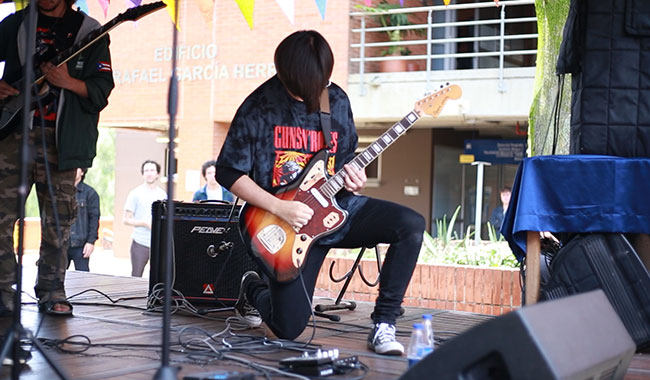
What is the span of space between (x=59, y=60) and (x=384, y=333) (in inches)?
85.0

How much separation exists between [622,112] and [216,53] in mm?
12724

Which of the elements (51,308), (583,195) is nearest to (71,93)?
(51,308)

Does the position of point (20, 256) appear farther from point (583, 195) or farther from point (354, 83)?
point (354, 83)

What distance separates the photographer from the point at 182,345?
3.55 metres

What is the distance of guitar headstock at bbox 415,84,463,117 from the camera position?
4.18 metres

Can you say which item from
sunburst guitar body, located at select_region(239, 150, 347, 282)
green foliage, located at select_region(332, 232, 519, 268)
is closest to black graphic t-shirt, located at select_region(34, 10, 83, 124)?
sunburst guitar body, located at select_region(239, 150, 347, 282)

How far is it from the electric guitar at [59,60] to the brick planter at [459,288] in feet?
14.8

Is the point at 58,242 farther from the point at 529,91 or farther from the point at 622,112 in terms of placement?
the point at 529,91

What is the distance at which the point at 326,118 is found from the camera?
3869mm

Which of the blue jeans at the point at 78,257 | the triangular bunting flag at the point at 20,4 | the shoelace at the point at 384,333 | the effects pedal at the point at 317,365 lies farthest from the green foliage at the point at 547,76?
the blue jeans at the point at 78,257

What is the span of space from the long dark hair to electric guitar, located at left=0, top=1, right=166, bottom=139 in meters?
0.75

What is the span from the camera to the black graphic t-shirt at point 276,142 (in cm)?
381

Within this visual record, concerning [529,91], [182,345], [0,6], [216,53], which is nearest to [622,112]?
[182,345]

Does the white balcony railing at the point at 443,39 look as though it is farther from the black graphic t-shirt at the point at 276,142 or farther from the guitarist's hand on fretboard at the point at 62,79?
the black graphic t-shirt at the point at 276,142
